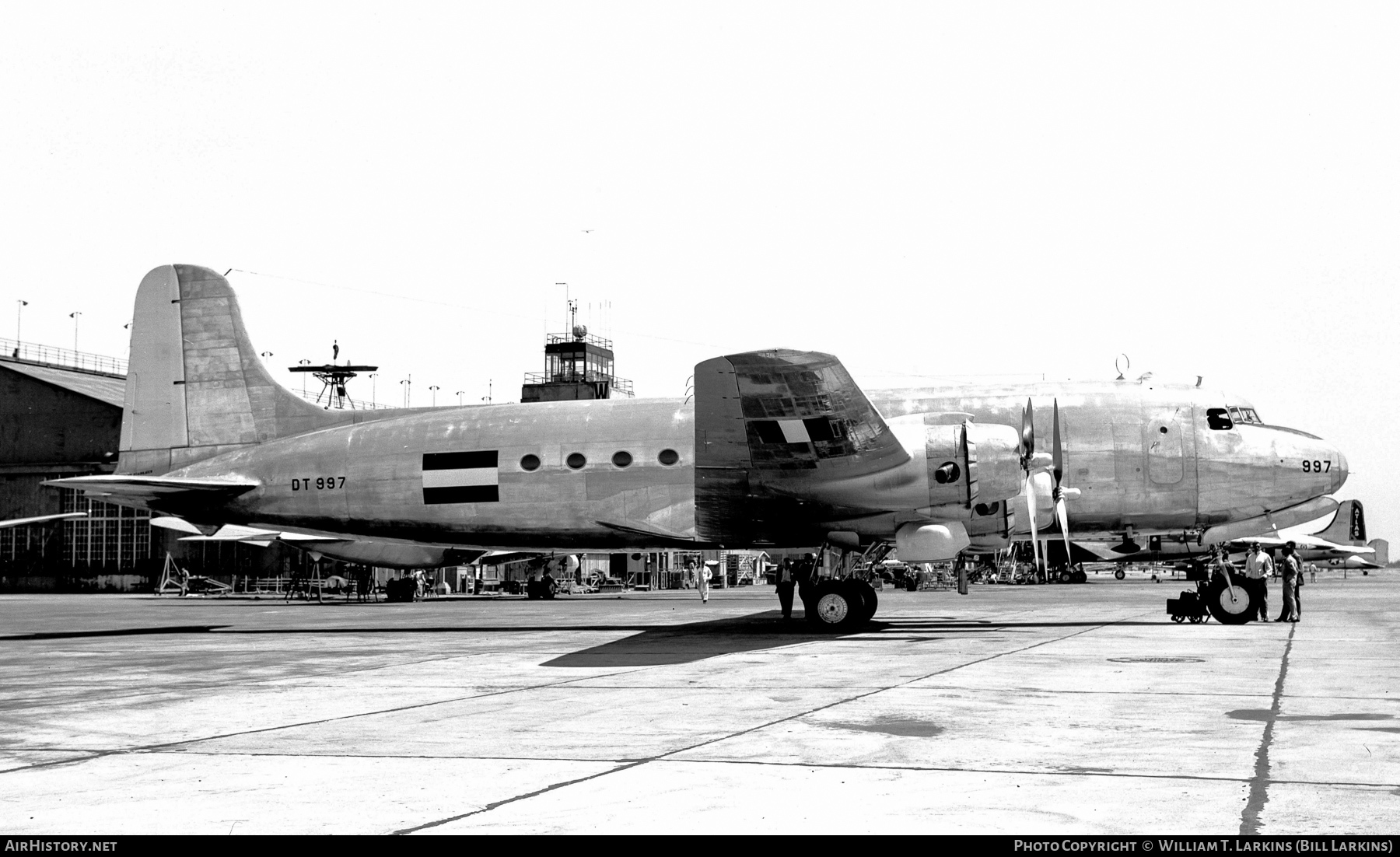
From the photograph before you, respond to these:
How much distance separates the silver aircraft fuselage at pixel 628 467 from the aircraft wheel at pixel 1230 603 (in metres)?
1.63

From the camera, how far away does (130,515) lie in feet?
250

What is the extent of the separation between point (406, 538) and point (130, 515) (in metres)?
58.3

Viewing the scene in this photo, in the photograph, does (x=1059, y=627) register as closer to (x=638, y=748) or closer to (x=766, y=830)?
(x=638, y=748)

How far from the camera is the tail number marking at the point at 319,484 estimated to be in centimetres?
2558

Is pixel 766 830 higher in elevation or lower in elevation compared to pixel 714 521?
lower

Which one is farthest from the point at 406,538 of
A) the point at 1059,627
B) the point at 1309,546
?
the point at 1309,546

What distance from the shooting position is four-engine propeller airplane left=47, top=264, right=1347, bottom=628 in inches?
837

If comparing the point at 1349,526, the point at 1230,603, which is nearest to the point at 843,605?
the point at 1230,603

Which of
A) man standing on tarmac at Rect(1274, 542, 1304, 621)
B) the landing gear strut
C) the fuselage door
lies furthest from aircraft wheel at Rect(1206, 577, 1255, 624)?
the landing gear strut

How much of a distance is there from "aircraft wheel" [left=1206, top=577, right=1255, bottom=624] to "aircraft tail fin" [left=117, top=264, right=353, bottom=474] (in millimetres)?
18921

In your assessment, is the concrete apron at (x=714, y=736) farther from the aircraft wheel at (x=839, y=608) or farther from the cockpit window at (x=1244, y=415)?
the cockpit window at (x=1244, y=415)

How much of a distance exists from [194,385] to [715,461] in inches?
521

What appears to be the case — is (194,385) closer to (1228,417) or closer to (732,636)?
(732,636)

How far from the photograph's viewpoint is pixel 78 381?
7988cm
